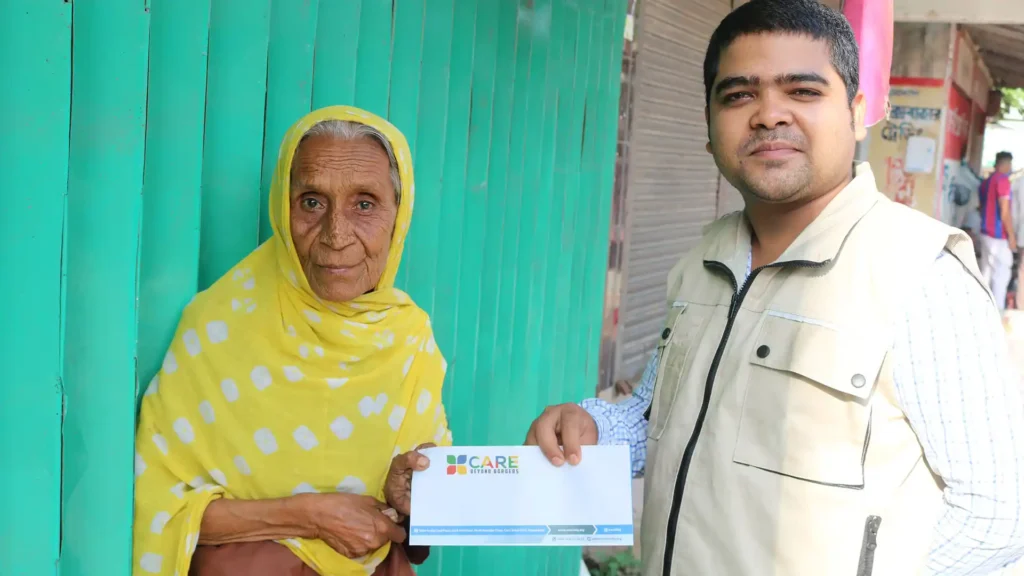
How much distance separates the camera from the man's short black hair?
174 centimetres

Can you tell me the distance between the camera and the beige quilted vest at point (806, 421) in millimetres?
1588

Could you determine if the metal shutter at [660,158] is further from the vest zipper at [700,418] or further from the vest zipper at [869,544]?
the vest zipper at [869,544]

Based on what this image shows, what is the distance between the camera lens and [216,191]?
2283 millimetres

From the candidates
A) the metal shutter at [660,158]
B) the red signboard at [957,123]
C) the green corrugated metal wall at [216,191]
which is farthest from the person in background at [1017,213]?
the green corrugated metal wall at [216,191]

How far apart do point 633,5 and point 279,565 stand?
457 cm

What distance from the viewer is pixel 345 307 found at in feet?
7.35

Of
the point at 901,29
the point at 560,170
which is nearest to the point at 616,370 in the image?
the point at 560,170

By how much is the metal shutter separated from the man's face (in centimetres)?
403

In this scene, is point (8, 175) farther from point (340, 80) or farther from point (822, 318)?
point (822, 318)

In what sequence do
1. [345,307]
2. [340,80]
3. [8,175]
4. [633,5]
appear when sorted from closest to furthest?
[8,175] → [345,307] → [340,80] → [633,5]

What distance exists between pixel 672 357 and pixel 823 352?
0.37 metres

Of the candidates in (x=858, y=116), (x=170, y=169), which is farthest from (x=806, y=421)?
(x=170, y=169)

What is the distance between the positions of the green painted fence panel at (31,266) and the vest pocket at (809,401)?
4.20 feet

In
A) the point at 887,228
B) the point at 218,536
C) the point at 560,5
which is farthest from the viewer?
the point at 560,5
